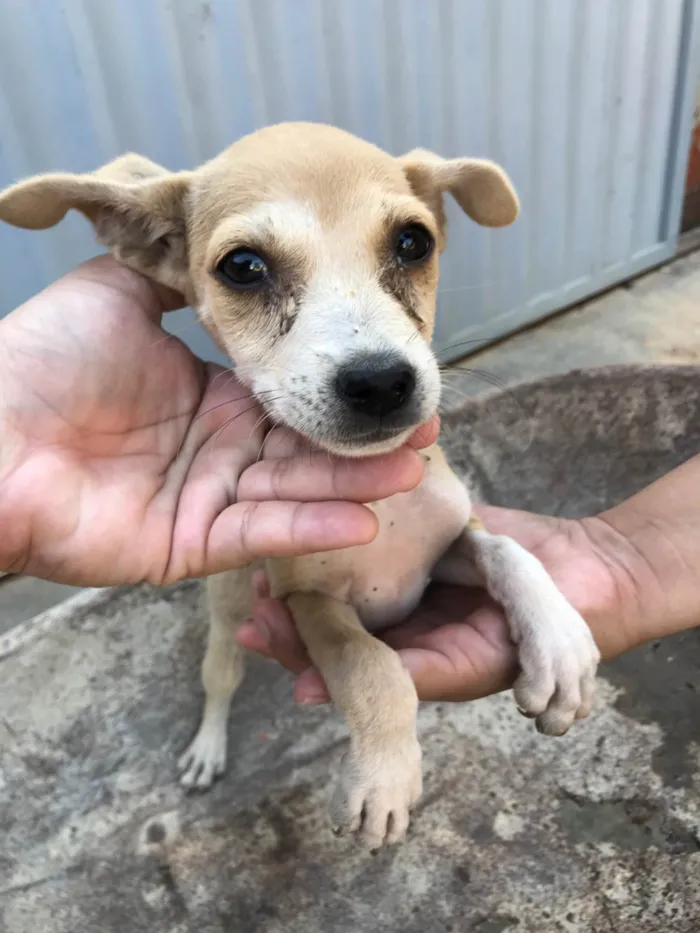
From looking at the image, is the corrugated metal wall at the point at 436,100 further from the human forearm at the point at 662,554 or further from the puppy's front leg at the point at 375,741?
the puppy's front leg at the point at 375,741

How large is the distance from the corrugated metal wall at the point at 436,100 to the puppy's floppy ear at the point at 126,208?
0.75 metres

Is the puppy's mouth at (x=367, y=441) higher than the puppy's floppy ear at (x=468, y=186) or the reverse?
the reverse

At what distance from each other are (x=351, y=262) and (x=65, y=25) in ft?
5.38

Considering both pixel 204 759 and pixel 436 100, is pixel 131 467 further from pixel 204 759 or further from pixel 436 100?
pixel 436 100

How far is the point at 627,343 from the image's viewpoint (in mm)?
4441

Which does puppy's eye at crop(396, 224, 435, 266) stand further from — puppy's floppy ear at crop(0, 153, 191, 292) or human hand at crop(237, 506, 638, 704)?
human hand at crop(237, 506, 638, 704)

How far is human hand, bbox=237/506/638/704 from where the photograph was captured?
74.2 inches

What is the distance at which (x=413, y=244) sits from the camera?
5.90ft

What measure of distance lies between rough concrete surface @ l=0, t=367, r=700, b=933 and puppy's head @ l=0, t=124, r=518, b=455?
131 cm

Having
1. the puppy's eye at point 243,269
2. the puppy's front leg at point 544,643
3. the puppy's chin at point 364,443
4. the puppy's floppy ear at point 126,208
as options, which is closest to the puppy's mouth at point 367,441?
the puppy's chin at point 364,443

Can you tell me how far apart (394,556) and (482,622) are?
28cm

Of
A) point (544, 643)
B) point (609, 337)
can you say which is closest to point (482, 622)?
point (544, 643)

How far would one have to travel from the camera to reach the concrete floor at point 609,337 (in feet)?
14.1

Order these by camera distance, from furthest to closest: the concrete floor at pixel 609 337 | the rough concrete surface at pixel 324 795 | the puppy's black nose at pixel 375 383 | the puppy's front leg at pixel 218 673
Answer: the concrete floor at pixel 609 337, the puppy's front leg at pixel 218 673, the rough concrete surface at pixel 324 795, the puppy's black nose at pixel 375 383
